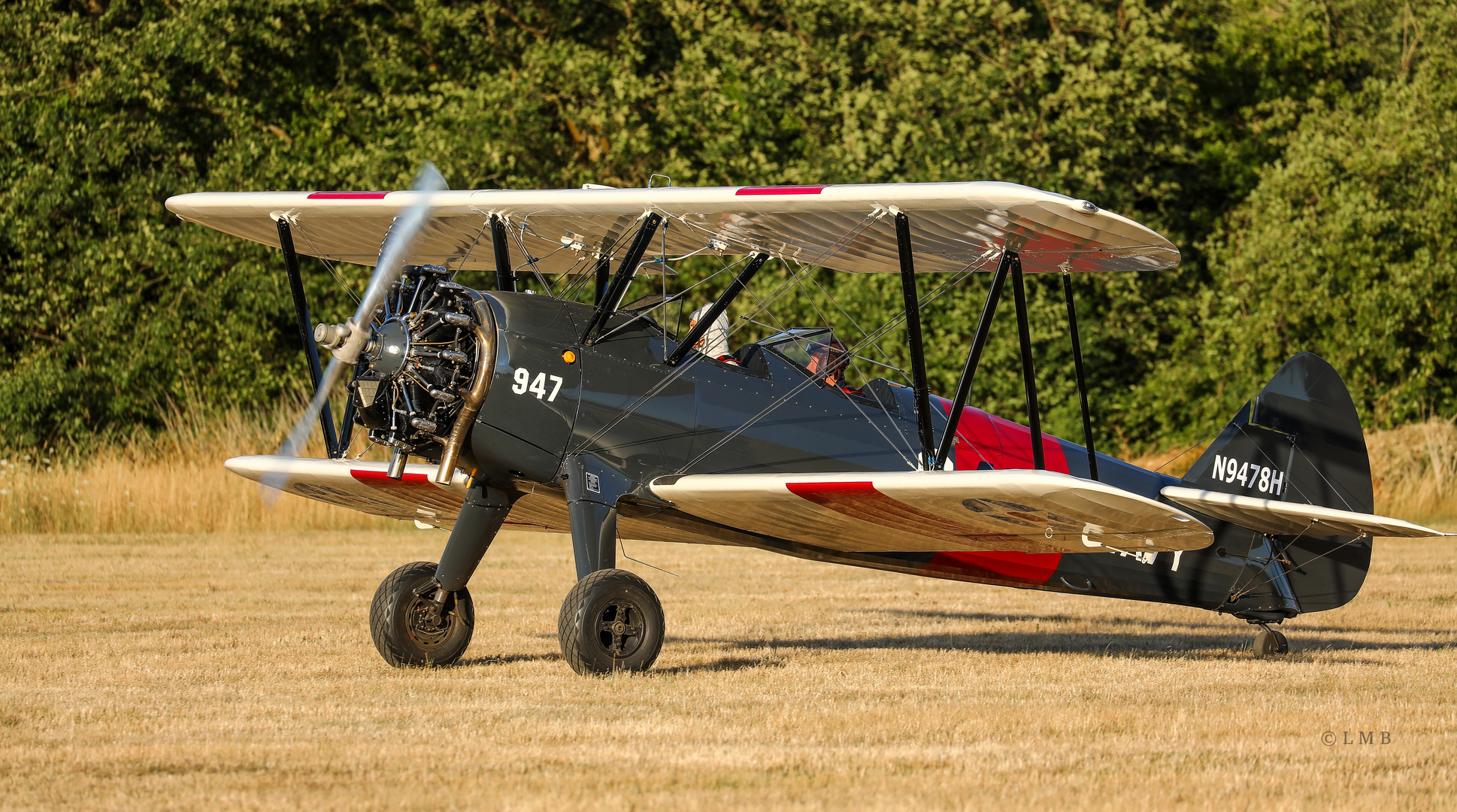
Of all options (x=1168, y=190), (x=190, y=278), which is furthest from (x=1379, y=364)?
(x=190, y=278)

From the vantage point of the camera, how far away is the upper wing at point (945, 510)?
650 centimetres

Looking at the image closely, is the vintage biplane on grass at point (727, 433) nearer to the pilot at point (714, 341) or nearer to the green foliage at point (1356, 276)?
the pilot at point (714, 341)

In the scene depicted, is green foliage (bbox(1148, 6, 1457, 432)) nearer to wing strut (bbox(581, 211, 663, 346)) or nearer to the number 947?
wing strut (bbox(581, 211, 663, 346))

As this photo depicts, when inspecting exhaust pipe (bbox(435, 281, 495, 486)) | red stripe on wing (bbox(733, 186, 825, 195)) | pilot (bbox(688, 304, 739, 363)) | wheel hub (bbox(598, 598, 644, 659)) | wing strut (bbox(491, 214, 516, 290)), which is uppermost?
red stripe on wing (bbox(733, 186, 825, 195))

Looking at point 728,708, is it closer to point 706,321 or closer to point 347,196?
point 706,321

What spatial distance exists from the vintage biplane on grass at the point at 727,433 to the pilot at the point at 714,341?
0.03 meters

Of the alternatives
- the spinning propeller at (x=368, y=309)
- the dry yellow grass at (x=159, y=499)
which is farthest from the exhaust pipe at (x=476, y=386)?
the dry yellow grass at (x=159, y=499)

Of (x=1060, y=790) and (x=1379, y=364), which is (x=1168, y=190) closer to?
(x=1379, y=364)

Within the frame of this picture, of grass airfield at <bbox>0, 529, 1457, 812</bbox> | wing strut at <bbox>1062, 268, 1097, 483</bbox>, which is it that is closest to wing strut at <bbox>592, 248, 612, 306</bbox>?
grass airfield at <bbox>0, 529, 1457, 812</bbox>

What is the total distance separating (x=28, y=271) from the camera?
22812 millimetres

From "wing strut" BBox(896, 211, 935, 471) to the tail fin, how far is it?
107 inches

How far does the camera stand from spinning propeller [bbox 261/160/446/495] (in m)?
6.51

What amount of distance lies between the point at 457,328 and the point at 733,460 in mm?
1588

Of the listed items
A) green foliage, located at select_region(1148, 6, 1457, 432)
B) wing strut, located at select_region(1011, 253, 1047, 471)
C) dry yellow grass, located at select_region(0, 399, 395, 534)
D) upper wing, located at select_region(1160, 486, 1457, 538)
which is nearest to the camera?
upper wing, located at select_region(1160, 486, 1457, 538)
